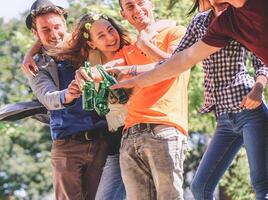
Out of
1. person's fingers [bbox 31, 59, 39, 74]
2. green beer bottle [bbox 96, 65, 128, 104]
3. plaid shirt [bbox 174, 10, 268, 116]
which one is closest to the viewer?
green beer bottle [bbox 96, 65, 128, 104]

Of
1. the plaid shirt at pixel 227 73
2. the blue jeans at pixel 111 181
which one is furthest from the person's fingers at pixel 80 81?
the blue jeans at pixel 111 181

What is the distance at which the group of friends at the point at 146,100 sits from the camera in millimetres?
3137

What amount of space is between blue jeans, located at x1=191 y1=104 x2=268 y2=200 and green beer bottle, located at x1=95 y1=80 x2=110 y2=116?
2.12 ft

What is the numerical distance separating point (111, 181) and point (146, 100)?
0.67m

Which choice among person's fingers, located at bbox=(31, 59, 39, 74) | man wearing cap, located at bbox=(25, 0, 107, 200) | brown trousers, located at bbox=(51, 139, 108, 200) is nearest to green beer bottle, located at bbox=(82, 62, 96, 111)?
man wearing cap, located at bbox=(25, 0, 107, 200)

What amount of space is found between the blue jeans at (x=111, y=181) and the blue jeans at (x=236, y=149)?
0.48 metres

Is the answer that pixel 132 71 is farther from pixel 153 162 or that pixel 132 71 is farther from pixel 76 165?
pixel 76 165

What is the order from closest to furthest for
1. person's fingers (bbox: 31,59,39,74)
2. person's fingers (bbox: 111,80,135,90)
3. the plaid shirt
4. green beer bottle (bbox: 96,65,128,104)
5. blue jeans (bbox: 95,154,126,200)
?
1. person's fingers (bbox: 111,80,135,90)
2. green beer bottle (bbox: 96,65,128,104)
3. the plaid shirt
4. blue jeans (bbox: 95,154,126,200)
5. person's fingers (bbox: 31,59,39,74)

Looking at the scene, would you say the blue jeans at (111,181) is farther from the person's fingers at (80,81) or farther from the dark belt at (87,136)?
the person's fingers at (80,81)

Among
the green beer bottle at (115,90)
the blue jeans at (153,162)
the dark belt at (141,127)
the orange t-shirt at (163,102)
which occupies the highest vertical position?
the green beer bottle at (115,90)

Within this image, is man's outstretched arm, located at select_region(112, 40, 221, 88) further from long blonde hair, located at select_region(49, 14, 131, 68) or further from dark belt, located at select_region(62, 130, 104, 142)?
dark belt, located at select_region(62, 130, 104, 142)

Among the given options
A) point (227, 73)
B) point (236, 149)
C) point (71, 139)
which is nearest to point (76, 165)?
point (71, 139)

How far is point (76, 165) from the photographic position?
3.72m

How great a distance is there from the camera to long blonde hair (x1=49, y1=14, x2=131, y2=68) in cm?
359
